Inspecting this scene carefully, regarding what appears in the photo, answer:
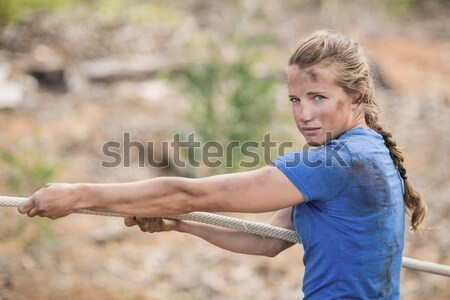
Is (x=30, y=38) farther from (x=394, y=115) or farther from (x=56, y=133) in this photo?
(x=394, y=115)

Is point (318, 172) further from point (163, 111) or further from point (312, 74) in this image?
point (163, 111)

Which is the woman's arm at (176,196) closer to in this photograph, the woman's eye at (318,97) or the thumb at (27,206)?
the thumb at (27,206)

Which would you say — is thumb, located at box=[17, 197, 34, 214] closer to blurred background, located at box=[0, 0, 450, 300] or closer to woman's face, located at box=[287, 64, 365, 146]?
woman's face, located at box=[287, 64, 365, 146]

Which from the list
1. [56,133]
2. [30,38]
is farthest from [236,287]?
[30,38]

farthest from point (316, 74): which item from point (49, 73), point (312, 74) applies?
point (49, 73)

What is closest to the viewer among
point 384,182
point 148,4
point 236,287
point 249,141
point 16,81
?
point 384,182

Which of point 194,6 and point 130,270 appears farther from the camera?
point 194,6

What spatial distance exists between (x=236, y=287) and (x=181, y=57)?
4828mm

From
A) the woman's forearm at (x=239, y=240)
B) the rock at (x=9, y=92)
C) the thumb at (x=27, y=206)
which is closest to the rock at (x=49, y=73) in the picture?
the rock at (x=9, y=92)

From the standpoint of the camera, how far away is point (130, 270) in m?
4.28

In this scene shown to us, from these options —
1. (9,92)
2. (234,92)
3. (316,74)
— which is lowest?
(316,74)

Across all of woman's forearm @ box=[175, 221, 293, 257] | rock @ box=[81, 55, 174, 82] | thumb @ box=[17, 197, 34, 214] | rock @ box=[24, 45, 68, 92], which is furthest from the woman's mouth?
rock @ box=[81, 55, 174, 82]

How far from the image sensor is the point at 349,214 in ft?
5.85

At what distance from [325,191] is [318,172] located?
6 cm
